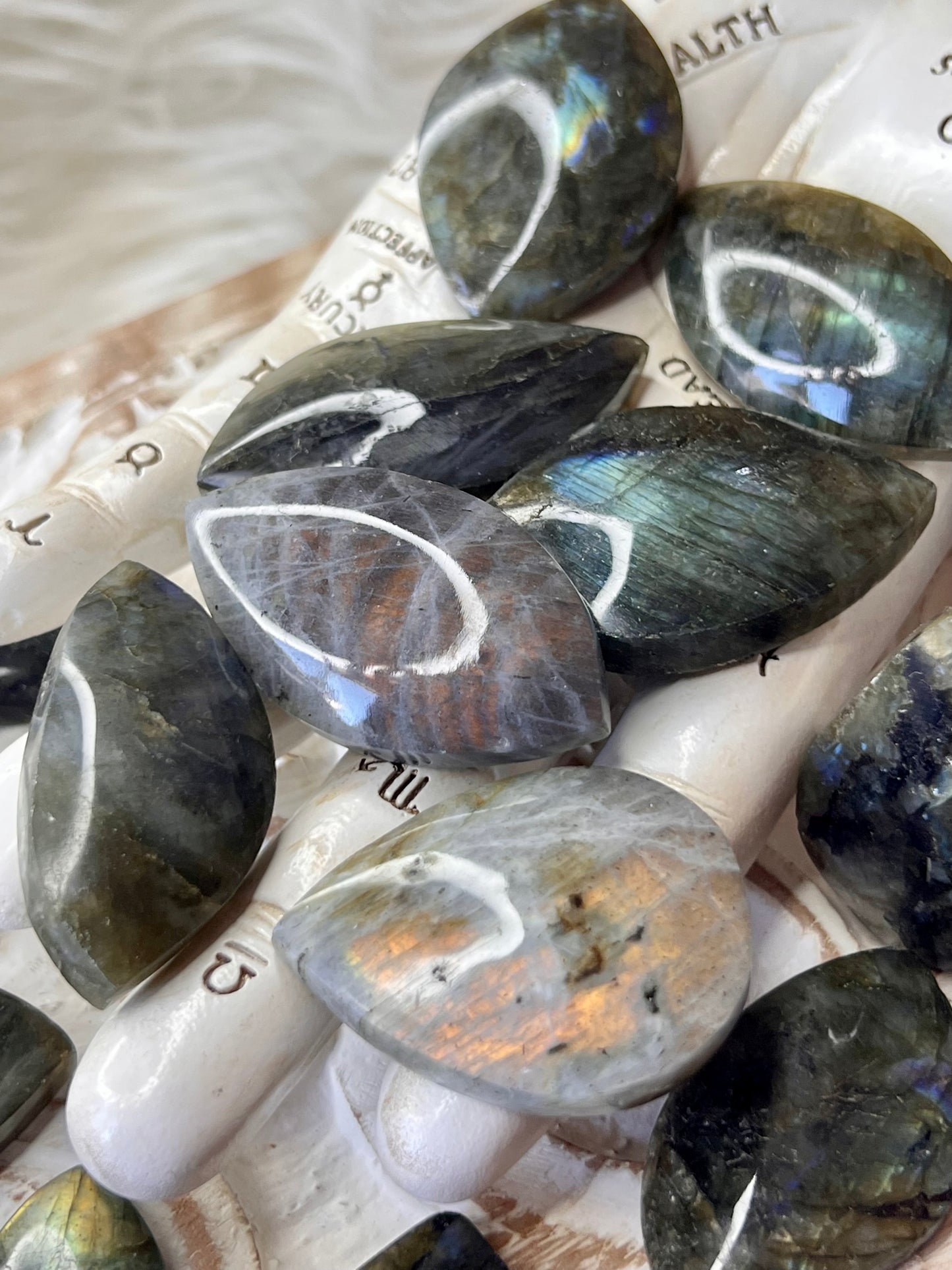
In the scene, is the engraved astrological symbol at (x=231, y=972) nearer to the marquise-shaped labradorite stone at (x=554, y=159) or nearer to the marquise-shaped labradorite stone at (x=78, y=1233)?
the marquise-shaped labradorite stone at (x=78, y=1233)

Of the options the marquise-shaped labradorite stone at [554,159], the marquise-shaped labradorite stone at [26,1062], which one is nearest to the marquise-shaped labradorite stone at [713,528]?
the marquise-shaped labradorite stone at [554,159]

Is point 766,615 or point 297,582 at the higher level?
point 297,582

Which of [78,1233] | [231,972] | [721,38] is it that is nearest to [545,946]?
[231,972]

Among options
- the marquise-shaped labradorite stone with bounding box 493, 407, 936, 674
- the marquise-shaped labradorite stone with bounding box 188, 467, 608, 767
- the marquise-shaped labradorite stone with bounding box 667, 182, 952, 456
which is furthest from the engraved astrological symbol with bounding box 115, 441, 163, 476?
the marquise-shaped labradorite stone with bounding box 667, 182, 952, 456

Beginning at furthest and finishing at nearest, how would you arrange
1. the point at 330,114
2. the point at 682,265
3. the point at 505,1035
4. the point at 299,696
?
the point at 330,114 → the point at 682,265 → the point at 299,696 → the point at 505,1035

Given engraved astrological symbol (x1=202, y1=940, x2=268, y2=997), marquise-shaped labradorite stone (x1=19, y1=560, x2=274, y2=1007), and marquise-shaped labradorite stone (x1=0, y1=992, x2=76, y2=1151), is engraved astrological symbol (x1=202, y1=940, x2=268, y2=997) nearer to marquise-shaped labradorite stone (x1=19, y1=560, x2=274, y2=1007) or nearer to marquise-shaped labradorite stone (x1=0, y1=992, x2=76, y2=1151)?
marquise-shaped labradorite stone (x1=19, y1=560, x2=274, y2=1007)

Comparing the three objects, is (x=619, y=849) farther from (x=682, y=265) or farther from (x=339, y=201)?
(x=339, y=201)

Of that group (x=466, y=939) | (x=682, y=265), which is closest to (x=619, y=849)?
(x=466, y=939)
